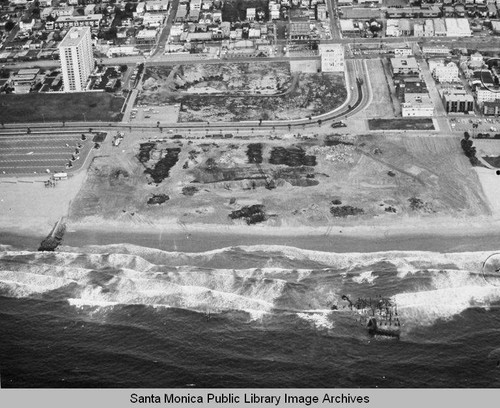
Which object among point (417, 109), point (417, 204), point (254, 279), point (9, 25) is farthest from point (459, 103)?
point (9, 25)

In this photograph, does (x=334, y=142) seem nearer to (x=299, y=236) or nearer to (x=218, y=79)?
(x=299, y=236)

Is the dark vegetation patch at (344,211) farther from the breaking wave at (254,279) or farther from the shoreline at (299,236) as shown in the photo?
the breaking wave at (254,279)

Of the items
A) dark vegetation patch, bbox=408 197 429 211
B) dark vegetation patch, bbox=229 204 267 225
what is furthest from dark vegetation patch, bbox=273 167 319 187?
dark vegetation patch, bbox=408 197 429 211

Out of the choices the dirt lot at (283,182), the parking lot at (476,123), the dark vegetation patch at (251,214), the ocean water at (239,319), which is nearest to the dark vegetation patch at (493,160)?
the dirt lot at (283,182)

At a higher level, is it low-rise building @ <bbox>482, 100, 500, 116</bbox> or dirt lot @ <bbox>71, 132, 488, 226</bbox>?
low-rise building @ <bbox>482, 100, 500, 116</bbox>

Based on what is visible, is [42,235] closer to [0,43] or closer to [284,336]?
[284,336]

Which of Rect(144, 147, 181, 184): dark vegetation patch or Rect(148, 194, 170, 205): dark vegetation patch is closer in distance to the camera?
Rect(148, 194, 170, 205): dark vegetation patch

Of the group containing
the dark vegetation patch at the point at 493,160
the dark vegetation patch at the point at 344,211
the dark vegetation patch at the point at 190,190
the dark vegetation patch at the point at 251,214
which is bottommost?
the dark vegetation patch at the point at 190,190

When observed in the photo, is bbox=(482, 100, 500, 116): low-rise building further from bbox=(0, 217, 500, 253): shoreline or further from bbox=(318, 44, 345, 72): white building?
bbox=(0, 217, 500, 253): shoreline
